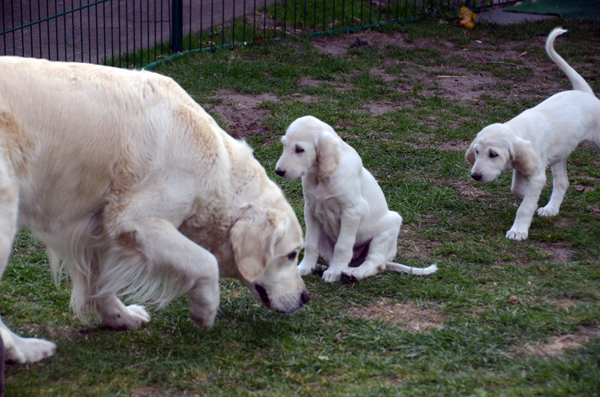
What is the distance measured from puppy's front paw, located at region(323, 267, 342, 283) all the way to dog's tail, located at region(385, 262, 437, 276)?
1.09 feet

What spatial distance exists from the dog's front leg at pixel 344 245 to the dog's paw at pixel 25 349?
1.69 meters

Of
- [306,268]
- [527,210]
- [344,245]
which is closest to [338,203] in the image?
[344,245]

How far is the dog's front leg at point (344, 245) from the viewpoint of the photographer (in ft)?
13.1

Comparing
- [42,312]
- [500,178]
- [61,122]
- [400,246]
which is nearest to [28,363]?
[42,312]

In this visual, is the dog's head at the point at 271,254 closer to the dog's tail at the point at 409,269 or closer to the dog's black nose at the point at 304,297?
the dog's black nose at the point at 304,297

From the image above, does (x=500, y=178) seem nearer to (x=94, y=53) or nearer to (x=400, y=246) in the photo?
(x=400, y=246)

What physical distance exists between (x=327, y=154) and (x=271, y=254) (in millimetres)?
963

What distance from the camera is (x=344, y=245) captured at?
404 centimetres

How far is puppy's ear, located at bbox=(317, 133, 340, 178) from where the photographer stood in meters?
3.90

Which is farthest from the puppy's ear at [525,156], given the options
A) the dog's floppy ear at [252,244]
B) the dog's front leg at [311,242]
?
the dog's floppy ear at [252,244]

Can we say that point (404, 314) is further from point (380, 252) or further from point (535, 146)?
point (535, 146)

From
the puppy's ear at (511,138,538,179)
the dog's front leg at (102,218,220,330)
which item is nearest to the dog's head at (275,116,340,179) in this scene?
the dog's front leg at (102,218,220,330)

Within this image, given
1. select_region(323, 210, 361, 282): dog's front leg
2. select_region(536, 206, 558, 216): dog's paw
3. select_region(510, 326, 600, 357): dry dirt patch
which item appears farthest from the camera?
select_region(536, 206, 558, 216): dog's paw

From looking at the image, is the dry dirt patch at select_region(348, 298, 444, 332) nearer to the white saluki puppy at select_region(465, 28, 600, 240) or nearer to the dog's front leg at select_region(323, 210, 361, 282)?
the dog's front leg at select_region(323, 210, 361, 282)
